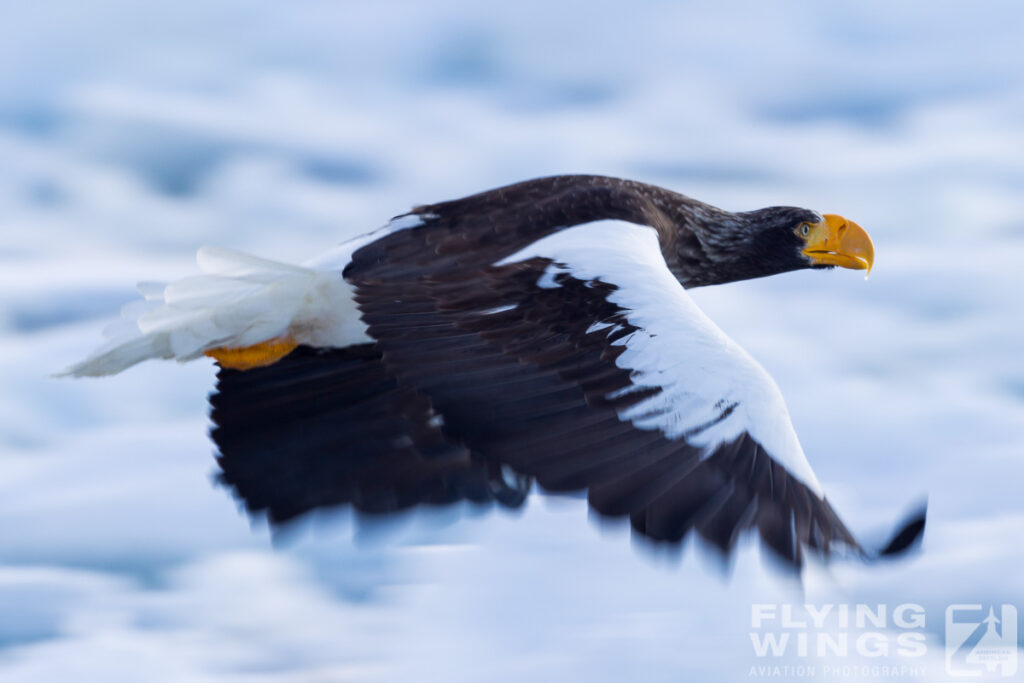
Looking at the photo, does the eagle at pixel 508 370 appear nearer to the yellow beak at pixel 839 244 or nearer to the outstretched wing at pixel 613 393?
the outstretched wing at pixel 613 393

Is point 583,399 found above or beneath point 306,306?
beneath

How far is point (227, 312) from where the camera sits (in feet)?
13.1

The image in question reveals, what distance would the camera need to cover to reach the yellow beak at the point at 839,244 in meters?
5.06

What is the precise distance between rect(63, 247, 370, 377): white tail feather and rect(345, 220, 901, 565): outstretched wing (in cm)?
47

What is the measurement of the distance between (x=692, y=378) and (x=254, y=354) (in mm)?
1760

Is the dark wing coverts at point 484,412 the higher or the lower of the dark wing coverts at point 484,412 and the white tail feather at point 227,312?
the lower

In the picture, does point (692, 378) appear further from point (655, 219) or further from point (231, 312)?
point (231, 312)

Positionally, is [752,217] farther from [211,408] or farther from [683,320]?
[211,408]

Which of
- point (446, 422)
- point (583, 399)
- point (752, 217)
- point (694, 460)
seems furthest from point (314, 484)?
point (752, 217)

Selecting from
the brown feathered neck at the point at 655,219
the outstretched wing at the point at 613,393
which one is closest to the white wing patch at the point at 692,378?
the outstretched wing at the point at 613,393

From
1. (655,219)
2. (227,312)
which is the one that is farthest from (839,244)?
(227,312)

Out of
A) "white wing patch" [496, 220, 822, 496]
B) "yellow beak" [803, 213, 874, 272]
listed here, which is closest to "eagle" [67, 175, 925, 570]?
"white wing patch" [496, 220, 822, 496]

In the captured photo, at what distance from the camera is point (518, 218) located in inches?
158

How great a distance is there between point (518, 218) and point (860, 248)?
182 centimetres
